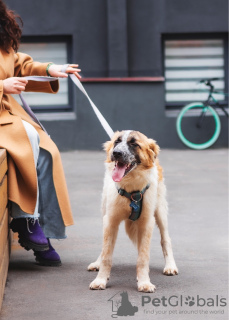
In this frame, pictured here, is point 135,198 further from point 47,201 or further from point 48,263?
point 48,263

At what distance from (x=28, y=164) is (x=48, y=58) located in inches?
390

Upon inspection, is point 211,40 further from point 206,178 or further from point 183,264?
point 183,264

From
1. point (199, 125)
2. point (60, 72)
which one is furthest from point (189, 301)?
point (199, 125)

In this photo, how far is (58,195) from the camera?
496 cm

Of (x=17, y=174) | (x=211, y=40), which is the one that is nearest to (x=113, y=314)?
(x=17, y=174)

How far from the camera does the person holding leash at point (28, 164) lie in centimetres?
459

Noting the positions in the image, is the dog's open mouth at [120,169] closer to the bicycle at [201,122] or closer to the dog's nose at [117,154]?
the dog's nose at [117,154]

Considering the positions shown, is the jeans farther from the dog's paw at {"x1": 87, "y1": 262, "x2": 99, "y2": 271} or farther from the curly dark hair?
the curly dark hair

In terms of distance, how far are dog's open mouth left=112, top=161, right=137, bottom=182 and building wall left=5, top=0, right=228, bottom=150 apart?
9165mm

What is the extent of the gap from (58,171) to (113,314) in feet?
4.60

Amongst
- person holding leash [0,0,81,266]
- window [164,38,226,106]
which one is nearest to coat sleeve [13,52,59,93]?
person holding leash [0,0,81,266]

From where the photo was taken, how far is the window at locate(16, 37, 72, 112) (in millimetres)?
14039

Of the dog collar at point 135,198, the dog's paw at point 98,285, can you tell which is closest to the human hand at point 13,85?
the dog collar at point 135,198

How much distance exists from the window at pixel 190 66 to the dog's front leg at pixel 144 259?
9951mm
